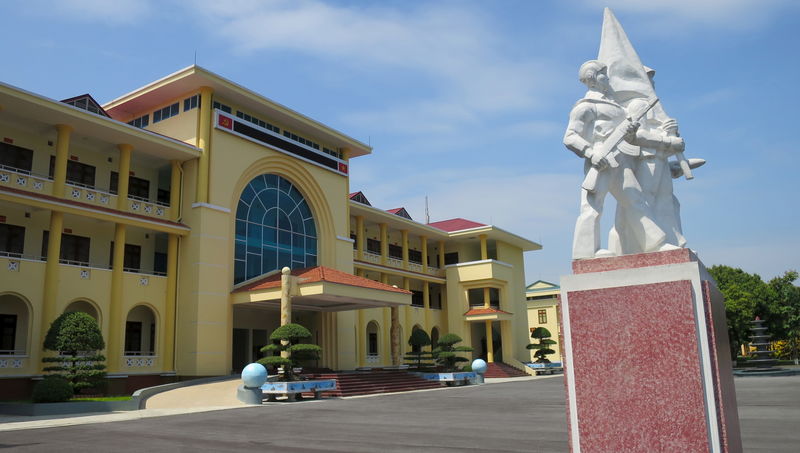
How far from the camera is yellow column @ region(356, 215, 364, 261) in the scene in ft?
109

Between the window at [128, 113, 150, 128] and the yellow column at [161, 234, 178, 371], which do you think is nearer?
the yellow column at [161, 234, 178, 371]

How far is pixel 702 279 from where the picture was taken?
441 cm

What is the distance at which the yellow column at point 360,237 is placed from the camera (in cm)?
3331

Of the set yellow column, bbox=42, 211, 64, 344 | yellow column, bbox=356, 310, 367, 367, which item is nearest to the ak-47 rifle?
yellow column, bbox=42, 211, 64, 344

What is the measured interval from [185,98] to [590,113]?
Answer: 73.2ft

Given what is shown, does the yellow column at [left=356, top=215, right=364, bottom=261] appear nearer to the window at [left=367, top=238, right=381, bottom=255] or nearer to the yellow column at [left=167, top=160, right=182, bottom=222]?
the window at [left=367, top=238, right=381, bottom=255]

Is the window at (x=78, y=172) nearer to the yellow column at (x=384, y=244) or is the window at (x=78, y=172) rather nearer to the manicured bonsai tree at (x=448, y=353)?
the manicured bonsai tree at (x=448, y=353)

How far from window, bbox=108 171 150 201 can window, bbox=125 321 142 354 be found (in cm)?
500

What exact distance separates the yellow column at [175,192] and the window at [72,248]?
10.3 ft

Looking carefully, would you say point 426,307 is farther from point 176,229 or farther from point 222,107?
point 176,229

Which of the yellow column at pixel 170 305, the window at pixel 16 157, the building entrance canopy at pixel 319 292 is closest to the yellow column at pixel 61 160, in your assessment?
the window at pixel 16 157

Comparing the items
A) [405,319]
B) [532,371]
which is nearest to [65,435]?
[405,319]

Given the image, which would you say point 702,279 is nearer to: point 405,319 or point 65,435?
point 65,435

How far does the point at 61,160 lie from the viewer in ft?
65.2
